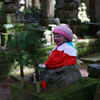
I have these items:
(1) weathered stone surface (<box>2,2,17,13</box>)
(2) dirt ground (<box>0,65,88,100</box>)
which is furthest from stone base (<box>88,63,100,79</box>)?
(1) weathered stone surface (<box>2,2,17,13</box>)

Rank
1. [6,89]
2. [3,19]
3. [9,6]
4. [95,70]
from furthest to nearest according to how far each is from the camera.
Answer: [3,19] → [9,6] → [6,89] → [95,70]

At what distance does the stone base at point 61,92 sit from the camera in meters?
3.14

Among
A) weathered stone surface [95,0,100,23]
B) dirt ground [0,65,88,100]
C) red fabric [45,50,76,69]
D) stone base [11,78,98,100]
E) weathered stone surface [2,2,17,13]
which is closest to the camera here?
stone base [11,78,98,100]

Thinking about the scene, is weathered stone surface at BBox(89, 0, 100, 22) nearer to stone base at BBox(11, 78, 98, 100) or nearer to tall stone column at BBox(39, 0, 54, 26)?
tall stone column at BBox(39, 0, 54, 26)

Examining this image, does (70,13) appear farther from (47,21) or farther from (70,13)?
(47,21)

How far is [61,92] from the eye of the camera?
320 centimetres

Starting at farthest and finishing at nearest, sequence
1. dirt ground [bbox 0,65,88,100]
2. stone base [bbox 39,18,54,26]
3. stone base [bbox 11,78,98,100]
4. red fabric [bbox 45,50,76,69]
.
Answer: stone base [bbox 39,18,54,26], dirt ground [bbox 0,65,88,100], red fabric [bbox 45,50,76,69], stone base [bbox 11,78,98,100]

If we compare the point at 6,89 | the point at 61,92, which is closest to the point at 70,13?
the point at 6,89

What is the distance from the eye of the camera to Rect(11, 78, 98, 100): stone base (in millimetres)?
3143

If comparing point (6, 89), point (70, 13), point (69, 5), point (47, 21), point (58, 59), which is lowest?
point (6, 89)

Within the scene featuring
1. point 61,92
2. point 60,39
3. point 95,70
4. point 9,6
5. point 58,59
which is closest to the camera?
point 61,92

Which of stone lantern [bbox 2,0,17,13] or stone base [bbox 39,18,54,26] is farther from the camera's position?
stone base [bbox 39,18,54,26]

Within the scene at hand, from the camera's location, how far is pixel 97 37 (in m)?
8.09

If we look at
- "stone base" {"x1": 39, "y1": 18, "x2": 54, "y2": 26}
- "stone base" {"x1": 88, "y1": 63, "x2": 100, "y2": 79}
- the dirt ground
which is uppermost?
"stone base" {"x1": 39, "y1": 18, "x2": 54, "y2": 26}
